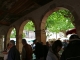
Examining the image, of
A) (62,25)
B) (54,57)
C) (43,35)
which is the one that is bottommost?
(54,57)

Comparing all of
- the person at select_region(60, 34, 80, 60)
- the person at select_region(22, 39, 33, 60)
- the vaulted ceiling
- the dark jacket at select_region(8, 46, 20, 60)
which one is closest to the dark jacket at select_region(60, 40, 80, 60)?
the person at select_region(60, 34, 80, 60)

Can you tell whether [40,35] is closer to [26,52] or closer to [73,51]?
[26,52]

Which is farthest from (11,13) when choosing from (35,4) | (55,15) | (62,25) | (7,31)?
(62,25)

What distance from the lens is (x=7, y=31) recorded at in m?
13.4

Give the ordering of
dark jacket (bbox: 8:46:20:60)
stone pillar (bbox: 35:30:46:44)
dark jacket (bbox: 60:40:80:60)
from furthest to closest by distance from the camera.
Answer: stone pillar (bbox: 35:30:46:44), dark jacket (bbox: 8:46:20:60), dark jacket (bbox: 60:40:80:60)

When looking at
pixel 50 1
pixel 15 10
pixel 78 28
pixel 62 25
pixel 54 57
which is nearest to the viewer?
pixel 54 57

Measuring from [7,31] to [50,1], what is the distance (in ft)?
21.2

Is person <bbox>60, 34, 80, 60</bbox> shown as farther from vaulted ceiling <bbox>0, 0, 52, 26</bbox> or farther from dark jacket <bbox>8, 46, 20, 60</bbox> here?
vaulted ceiling <bbox>0, 0, 52, 26</bbox>

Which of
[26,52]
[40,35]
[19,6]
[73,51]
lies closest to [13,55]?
[26,52]

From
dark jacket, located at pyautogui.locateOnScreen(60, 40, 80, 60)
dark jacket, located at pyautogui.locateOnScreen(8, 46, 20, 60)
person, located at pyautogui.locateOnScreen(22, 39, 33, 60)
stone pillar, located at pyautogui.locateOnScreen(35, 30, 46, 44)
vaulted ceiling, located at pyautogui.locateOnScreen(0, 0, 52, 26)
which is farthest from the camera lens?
stone pillar, located at pyautogui.locateOnScreen(35, 30, 46, 44)

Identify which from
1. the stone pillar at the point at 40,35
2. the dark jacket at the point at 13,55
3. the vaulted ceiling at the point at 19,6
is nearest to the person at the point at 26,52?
the dark jacket at the point at 13,55

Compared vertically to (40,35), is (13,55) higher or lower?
lower

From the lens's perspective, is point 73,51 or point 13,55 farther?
point 13,55

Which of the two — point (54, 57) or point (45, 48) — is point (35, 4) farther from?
point (54, 57)
